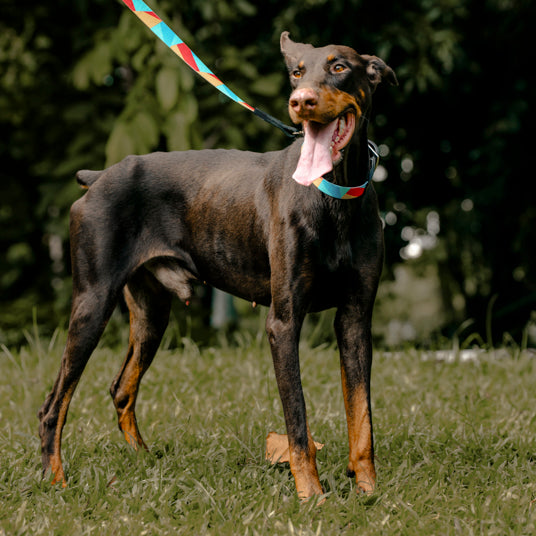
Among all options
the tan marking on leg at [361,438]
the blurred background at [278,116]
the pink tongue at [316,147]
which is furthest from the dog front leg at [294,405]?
the blurred background at [278,116]

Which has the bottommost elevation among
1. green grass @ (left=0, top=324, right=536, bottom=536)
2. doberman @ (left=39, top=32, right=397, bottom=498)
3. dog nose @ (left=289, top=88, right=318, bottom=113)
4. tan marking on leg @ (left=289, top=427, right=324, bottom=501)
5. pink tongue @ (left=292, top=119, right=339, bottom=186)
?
green grass @ (left=0, top=324, right=536, bottom=536)

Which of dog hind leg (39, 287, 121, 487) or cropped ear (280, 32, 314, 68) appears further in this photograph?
dog hind leg (39, 287, 121, 487)

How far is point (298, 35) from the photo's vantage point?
259 inches

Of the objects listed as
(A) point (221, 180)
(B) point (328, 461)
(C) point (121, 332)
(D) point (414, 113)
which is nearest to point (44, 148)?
(C) point (121, 332)

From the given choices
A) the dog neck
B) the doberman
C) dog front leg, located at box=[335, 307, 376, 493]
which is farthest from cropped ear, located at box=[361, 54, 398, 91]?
dog front leg, located at box=[335, 307, 376, 493]

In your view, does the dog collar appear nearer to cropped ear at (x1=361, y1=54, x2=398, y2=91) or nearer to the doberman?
the doberman

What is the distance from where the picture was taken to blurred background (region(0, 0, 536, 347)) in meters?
6.06

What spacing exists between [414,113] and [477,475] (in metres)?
5.37

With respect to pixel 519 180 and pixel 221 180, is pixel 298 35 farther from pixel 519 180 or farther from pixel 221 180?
pixel 221 180

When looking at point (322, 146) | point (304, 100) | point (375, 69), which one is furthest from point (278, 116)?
point (304, 100)

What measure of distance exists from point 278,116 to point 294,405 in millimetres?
3915

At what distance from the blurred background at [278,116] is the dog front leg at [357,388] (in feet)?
9.19

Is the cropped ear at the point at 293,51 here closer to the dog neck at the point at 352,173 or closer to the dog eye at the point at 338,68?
the dog eye at the point at 338,68

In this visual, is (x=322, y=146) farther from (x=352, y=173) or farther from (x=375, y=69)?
(x=375, y=69)
